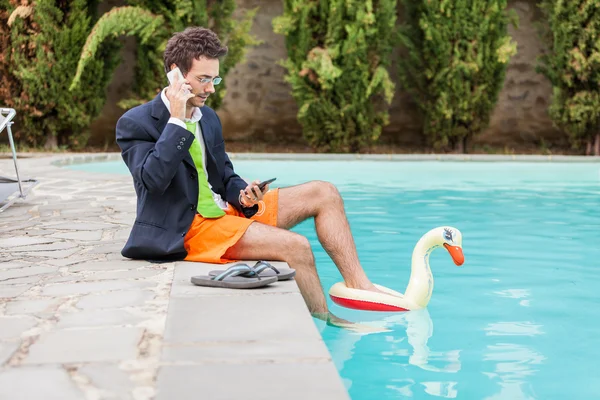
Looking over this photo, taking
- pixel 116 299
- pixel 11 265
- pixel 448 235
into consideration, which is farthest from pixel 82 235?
pixel 448 235

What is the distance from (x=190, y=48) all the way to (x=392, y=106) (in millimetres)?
11009

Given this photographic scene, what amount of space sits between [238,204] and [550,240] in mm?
3177

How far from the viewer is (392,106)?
14609mm

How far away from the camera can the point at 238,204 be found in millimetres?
4293

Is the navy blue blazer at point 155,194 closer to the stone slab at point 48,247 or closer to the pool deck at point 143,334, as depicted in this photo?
the pool deck at point 143,334

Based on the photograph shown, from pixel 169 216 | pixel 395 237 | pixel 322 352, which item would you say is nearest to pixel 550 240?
pixel 395 237

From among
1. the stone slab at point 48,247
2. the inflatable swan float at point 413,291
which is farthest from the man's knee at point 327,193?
the stone slab at point 48,247

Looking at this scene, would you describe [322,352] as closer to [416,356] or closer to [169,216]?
[416,356]

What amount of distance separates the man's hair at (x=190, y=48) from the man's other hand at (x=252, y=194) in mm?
585

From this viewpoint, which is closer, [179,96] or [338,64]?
[179,96]

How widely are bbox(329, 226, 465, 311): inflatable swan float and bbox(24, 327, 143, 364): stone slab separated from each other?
1.54 m

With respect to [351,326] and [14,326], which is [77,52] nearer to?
[351,326]

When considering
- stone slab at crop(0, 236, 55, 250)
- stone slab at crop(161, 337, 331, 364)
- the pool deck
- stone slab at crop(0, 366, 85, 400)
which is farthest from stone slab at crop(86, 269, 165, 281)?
stone slab at crop(0, 366, 85, 400)

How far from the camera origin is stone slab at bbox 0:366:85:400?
2.18 m
